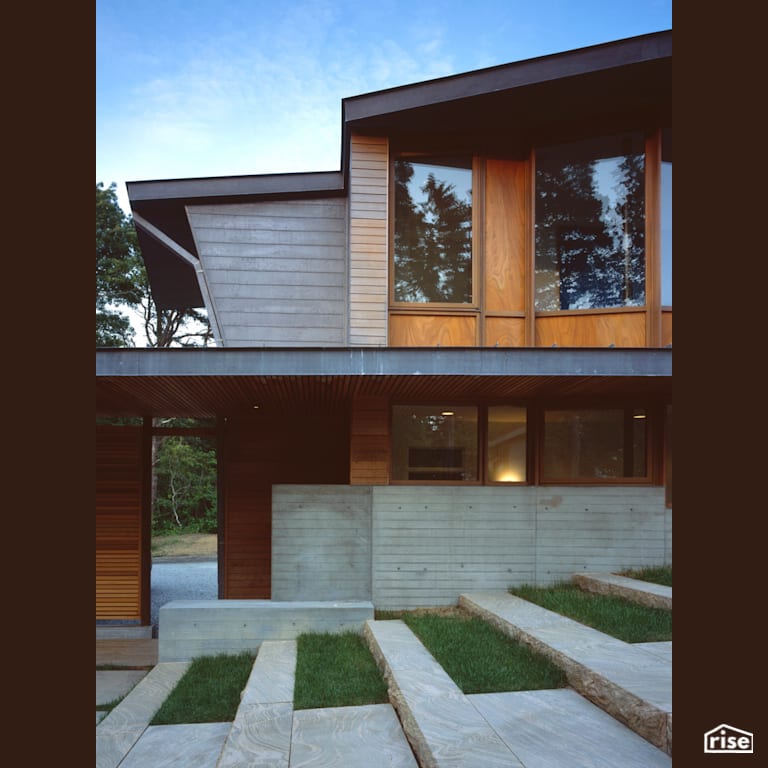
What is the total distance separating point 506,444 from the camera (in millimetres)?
6914

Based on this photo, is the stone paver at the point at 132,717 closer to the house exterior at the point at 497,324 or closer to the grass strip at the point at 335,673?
the grass strip at the point at 335,673

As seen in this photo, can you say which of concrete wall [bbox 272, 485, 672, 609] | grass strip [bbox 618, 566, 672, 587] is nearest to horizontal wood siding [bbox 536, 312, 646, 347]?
concrete wall [bbox 272, 485, 672, 609]

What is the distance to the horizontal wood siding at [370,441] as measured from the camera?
671 centimetres

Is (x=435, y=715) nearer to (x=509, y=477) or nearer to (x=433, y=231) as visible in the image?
(x=509, y=477)

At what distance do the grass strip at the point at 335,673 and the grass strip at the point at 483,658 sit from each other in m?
0.56

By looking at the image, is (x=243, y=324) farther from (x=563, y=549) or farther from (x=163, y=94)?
(x=163, y=94)

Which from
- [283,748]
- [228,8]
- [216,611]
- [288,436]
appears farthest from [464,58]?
[283,748]

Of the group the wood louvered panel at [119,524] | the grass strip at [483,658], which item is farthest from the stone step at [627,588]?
the wood louvered panel at [119,524]

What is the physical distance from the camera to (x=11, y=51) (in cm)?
76

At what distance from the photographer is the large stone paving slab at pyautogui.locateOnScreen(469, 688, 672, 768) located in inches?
115

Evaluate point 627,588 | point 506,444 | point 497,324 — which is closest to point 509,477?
point 506,444

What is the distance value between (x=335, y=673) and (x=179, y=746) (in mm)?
1298

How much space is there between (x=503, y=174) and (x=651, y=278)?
2251mm

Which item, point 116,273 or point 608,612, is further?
point 116,273
